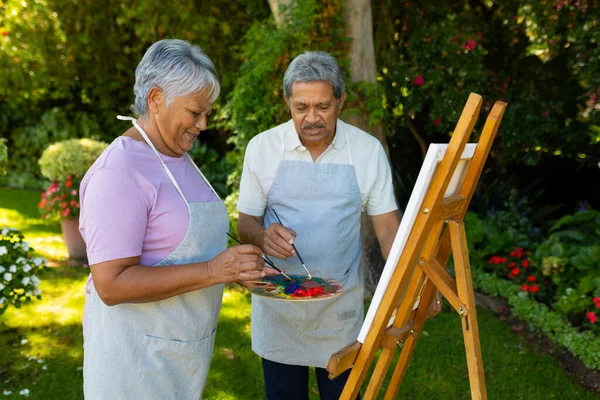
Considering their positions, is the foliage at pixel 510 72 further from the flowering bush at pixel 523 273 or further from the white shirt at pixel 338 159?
the white shirt at pixel 338 159

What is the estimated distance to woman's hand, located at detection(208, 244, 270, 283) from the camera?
170cm

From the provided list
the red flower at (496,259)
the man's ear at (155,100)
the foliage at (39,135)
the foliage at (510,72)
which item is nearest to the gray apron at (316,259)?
the man's ear at (155,100)

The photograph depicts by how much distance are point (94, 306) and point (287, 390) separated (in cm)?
98

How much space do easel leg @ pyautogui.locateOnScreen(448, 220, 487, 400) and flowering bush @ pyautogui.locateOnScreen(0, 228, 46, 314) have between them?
2.75 metres

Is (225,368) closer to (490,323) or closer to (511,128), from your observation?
(490,323)

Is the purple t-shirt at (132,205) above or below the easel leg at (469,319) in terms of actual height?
above

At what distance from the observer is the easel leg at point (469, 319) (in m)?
1.87

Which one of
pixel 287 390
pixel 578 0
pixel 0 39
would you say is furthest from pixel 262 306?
pixel 0 39

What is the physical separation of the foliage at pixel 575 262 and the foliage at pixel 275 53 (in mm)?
2099

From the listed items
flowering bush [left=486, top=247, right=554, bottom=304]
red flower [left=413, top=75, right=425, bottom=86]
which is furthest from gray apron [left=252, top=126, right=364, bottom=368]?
red flower [left=413, top=75, right=425, bottom=86]

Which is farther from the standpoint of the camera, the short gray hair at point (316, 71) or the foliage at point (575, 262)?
the foliage at point (575, 262)

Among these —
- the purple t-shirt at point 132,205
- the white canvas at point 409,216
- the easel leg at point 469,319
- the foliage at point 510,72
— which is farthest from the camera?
the foliage at point 510,72

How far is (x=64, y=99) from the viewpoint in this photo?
396 inches

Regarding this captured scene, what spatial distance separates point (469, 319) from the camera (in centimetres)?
190
